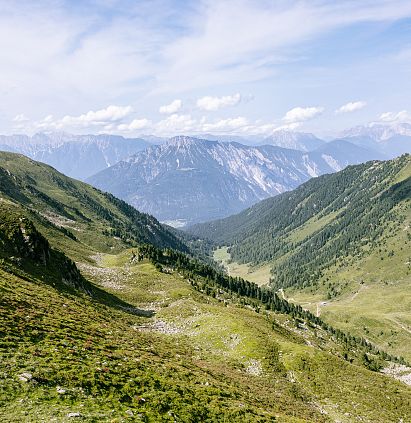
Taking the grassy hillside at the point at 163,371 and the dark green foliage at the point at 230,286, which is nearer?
the grassy hillside at the point at 163,371

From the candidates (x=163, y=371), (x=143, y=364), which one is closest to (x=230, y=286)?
(x=163, y=371)

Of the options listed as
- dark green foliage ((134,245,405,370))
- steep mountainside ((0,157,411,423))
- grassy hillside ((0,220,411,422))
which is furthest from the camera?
dark green foliage ((134,245,405,370))

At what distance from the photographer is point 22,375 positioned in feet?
78.2

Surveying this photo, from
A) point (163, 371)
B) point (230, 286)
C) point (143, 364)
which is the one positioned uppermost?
point (143, 364)

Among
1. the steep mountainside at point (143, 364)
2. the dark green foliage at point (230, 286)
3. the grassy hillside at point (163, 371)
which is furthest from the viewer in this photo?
the dark green foliage at point (230, 286)

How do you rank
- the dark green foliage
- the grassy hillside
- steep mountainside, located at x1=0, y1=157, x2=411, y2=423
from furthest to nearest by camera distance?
the dark green foliage < steep mountainside, located at x1=0, y1=157, x2=411, y2=423 < the grassy hillside

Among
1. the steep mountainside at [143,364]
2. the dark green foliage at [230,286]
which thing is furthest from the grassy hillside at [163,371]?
the dark green foliage at [230,286]

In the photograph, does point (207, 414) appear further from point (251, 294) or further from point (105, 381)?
point (251, 294)

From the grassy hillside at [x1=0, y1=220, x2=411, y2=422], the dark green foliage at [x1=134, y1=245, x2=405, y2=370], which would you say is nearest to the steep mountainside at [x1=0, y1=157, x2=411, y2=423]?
the grassy hillside at [x1=0, y1=220, x2=411, y2=422]

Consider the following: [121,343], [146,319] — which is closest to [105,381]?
[121,343]

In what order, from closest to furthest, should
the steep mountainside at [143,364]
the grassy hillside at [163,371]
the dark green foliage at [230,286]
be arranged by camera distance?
the grassy hillside at [163,371] < the steep mountainside at [143,364] < the dark green foliage at [230,286]

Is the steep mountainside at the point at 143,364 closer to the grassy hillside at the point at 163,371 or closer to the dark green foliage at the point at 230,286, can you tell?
the grassy hillside at the point at 163,371

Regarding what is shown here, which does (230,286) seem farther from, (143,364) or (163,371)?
(143,364)

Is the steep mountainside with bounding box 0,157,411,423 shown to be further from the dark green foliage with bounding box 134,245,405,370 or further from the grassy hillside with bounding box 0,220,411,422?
the dark green foliage with bounding box 134,245,405,370
